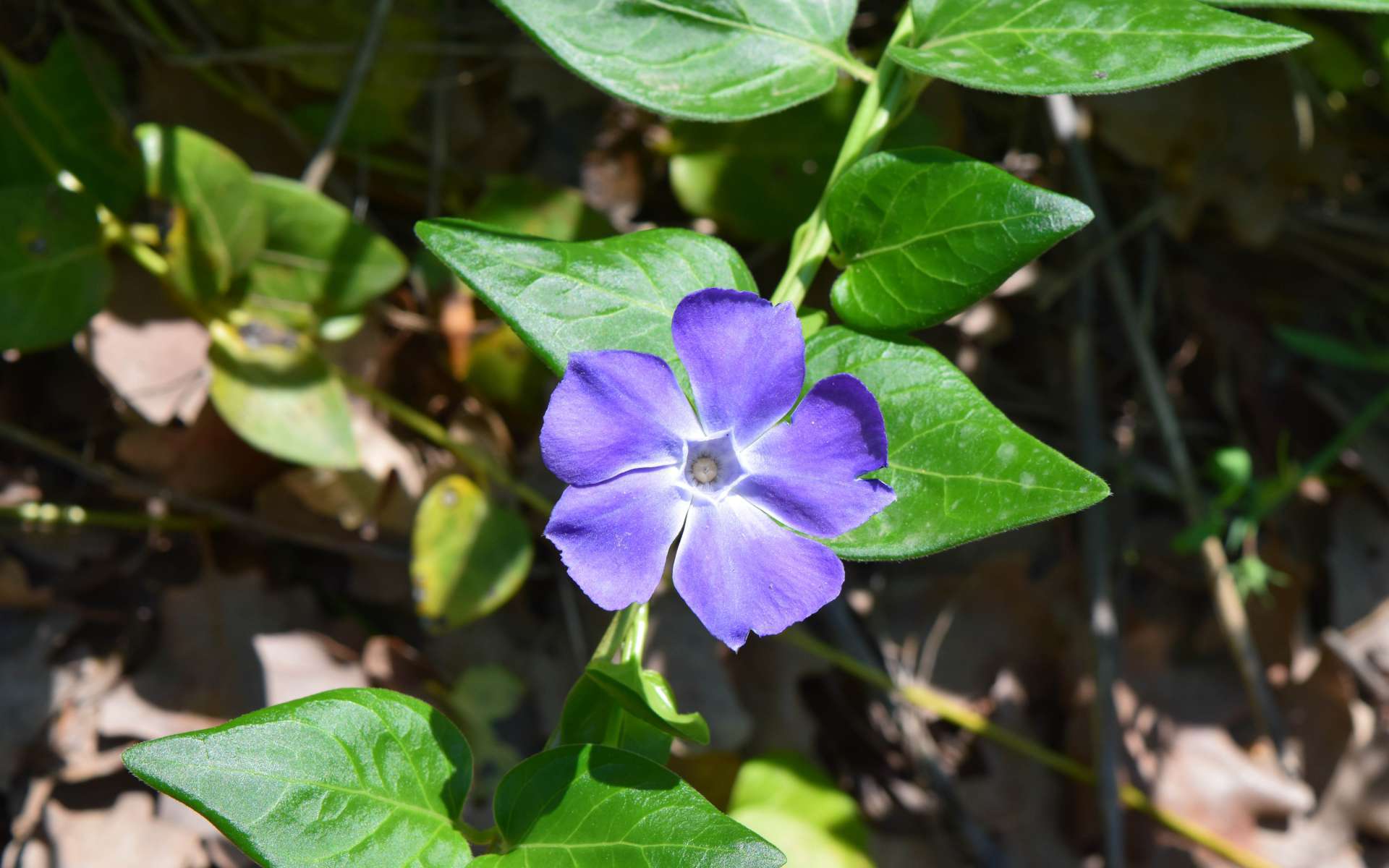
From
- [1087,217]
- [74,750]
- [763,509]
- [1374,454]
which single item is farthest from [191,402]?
[1374,454]

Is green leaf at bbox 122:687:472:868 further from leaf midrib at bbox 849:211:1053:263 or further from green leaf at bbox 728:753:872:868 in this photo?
green leaf at bbox 728:753:872:868

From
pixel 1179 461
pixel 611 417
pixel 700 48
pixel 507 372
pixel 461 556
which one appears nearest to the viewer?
pixel 611 417

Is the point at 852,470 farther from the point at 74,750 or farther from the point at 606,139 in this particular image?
the point at 74,750

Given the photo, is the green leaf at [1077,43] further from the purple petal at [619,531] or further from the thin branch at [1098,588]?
the thin branch at [1098,588]

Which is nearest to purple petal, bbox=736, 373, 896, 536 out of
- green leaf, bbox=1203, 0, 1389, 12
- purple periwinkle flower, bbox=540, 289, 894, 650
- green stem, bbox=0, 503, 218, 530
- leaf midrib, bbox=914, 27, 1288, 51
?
purple periwinkle flower, bbox=540, 289, 894, 650

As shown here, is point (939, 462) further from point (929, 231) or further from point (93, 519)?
point (93, 519)

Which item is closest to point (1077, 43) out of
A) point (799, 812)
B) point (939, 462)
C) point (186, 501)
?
point (939, 462)

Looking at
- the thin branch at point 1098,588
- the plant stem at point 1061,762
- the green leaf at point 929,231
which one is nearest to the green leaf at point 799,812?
the plant stem at point 1061,762
